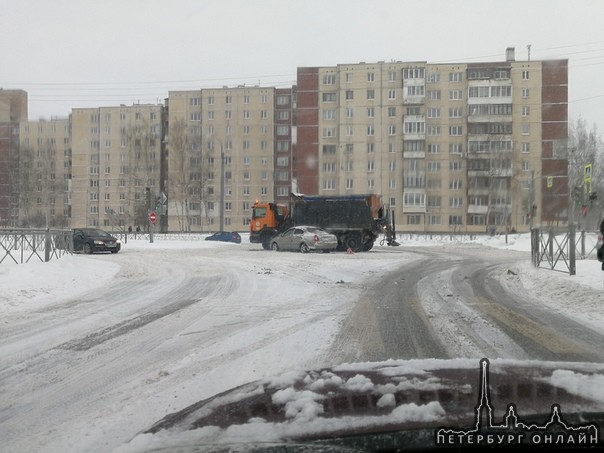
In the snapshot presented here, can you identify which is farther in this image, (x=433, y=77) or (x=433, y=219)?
(x=433, y=219)

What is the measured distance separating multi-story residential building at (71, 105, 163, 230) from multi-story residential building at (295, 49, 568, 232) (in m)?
25.6

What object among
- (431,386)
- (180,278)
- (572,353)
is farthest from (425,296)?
(431,386)

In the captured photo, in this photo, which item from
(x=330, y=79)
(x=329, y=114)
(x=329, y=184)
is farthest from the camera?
Result: (x=330, y=79)

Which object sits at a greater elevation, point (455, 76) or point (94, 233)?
point (455, 76)

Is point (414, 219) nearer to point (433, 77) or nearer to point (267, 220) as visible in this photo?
point (433, 77)

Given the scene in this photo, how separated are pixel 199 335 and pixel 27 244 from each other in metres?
11.6

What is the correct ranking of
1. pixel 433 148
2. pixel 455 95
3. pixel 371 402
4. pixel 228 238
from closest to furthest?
1. pixel 371 402
2. pixel 228 238
3. pixel 455 95
4. pixel 433 148

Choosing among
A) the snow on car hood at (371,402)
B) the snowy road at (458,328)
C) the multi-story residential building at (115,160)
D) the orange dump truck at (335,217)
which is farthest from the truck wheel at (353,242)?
the multi-story residential building at (115,160)

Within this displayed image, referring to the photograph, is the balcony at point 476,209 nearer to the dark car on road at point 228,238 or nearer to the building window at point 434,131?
the building window at point 434,131

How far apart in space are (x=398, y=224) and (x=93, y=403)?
68.8m

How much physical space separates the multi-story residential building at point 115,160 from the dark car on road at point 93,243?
54930 millimetres

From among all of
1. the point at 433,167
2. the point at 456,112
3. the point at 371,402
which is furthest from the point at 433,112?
the point at 371,402

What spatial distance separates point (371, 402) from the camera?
12.5 ft

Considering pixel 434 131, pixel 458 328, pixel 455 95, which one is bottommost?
pixel 458 328
